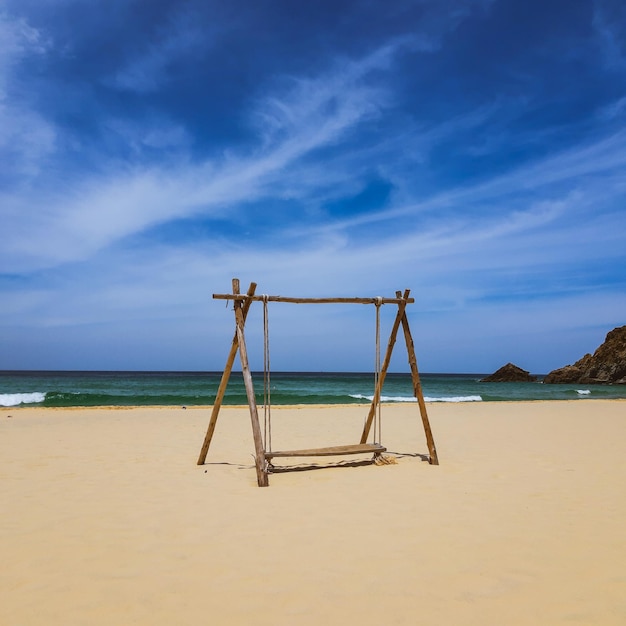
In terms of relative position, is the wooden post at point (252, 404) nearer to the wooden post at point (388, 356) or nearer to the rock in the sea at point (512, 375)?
the wooden post at point (388, 356)

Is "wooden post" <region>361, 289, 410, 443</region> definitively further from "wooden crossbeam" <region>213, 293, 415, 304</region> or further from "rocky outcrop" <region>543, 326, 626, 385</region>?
"rocky outcrop" <region>543, 326, 626, 385</region>

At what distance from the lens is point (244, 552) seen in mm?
3607

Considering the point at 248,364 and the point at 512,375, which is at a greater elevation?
the point at 248,364

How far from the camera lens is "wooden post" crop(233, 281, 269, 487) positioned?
18.7 ft

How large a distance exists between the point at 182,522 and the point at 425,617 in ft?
7.78

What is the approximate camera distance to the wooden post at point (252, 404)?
5703 mm

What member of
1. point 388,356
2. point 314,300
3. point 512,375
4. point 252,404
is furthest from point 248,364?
point 512,375

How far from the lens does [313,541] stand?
3.83 metres

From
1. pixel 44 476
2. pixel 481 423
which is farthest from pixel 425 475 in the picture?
pixel 481 423

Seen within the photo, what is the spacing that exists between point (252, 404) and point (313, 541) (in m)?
2.54

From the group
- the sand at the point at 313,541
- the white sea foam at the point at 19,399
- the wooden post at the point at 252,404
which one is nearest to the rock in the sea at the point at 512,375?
the white sea foam at the point at 19,399

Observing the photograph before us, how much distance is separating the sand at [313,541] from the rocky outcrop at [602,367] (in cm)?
4433

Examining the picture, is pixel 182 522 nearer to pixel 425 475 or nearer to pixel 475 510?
pixel 475 510

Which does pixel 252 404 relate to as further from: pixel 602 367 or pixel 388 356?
pixel 602 367
